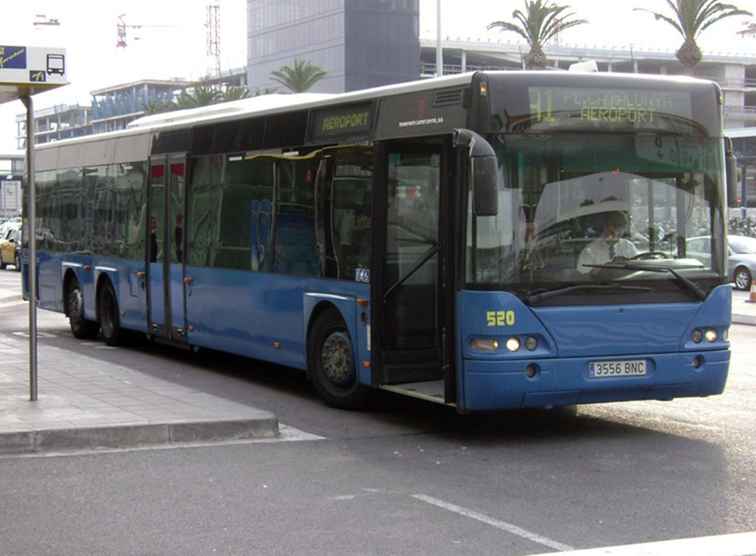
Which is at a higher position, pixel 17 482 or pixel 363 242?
pixel 363 242

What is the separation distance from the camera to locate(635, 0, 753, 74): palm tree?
48.2 metres

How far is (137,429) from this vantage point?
9.97 m

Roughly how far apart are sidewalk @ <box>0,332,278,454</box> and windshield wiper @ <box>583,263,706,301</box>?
9.83 ft

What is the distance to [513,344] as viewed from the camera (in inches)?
392

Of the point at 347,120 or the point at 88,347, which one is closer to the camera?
the point at 347,120

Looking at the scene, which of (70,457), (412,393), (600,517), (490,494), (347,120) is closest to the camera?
(600,517)

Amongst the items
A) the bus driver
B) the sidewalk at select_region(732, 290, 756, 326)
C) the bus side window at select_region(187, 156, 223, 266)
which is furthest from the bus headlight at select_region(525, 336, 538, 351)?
the sidewalk at select_region(732, 290, 756, 326)

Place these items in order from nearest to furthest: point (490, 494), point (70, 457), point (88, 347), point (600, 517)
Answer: point (600, 517), point (490, 494), point (70, 457), point (88, 347)

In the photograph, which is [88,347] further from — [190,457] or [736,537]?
[736,537]

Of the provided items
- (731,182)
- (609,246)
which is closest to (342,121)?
(609,246)

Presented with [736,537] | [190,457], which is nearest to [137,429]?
[190,457]

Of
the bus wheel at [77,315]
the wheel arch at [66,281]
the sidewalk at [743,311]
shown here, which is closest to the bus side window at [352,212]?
the bus wheel at [77,315]

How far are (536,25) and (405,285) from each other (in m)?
40.5

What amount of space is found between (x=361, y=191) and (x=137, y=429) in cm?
304
